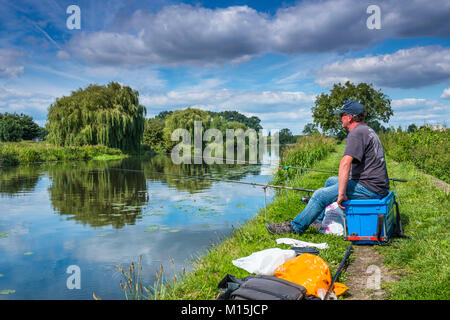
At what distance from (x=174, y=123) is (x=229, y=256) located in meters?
38.2

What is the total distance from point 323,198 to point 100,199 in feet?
22.3

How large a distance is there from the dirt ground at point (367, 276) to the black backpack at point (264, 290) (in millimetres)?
588

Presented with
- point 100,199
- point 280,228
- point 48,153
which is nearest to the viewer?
point 280,228

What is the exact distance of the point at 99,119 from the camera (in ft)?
90.3

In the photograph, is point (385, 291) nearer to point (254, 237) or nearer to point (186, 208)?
point (254, 237)

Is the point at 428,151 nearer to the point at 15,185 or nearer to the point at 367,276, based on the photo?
the point at 367,276

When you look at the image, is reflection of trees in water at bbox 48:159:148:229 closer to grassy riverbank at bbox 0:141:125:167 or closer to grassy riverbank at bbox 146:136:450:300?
grassy riverbank at bbox 146:136:450:300

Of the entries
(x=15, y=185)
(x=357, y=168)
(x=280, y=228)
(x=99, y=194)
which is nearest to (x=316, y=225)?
(x=280, y=228)

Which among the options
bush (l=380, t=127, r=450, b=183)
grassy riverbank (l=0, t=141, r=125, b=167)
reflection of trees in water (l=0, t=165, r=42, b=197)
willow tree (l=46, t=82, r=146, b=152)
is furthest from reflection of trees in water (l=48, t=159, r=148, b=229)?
willow tree (l=46, t=82, r=146, b=152)

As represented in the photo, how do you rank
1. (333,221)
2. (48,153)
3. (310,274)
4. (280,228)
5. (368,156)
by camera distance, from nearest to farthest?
(310,274), (368,156), (333,221), (280,228), (48,153)

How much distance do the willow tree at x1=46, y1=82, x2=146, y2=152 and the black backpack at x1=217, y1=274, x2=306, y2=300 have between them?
2656cm

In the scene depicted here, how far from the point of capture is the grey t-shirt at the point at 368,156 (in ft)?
13.3
